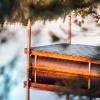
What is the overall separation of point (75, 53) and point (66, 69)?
0.08 m

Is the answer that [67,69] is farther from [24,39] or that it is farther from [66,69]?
[24,39]

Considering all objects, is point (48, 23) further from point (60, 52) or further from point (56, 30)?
point (60, 52)

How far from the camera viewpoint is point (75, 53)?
4.42 ft

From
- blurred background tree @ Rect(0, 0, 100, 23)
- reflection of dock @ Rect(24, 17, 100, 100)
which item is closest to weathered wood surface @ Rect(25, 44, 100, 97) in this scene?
reflection of dock @ Rect(24, 17, 100, 100)

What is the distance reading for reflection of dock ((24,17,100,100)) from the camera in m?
1.34

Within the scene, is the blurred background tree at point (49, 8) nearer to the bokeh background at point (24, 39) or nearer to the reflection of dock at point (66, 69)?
the bokeh background at point (24, 39)

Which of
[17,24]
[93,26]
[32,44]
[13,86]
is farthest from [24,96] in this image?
[93,26]

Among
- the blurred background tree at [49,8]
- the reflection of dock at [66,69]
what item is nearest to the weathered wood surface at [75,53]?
the reflection of dock at [66,69]

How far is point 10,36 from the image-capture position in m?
1.46

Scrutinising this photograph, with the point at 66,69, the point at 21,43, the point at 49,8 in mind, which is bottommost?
the point at 66,69

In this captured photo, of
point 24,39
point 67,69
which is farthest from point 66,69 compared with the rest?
point 24,39

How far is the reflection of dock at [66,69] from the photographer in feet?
4.40

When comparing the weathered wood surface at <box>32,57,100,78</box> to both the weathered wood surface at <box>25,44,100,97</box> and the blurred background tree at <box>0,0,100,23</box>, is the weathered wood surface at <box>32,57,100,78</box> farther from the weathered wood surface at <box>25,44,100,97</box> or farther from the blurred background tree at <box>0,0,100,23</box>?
the blurred background tree at <box>0,0,100,23</box>

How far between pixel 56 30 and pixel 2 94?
0.37 meters
